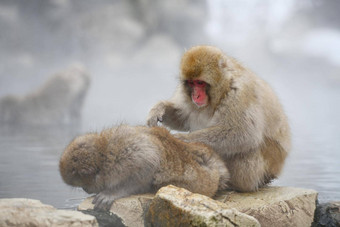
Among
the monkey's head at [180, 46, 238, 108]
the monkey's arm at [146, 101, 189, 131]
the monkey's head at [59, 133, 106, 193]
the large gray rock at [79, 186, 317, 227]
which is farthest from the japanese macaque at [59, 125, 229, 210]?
the monkey's arm at [146, 101, 189, 131]

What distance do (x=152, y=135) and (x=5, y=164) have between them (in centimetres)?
412

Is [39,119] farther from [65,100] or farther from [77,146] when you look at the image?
[77,146]

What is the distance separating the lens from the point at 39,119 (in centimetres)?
1443

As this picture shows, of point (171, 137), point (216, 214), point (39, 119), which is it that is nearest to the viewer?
point (216, 214)

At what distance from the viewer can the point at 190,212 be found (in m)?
3.05

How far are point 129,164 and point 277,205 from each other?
4.53 feet

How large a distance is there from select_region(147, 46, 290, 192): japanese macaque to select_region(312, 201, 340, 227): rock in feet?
1.87

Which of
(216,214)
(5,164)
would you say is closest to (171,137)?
(216,214)

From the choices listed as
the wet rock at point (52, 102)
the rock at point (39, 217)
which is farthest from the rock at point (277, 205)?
the wet rock at point (52, 102)

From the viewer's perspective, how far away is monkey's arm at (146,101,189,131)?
178 inches

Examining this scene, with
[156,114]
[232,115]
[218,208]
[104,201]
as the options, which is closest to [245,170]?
[232,115]

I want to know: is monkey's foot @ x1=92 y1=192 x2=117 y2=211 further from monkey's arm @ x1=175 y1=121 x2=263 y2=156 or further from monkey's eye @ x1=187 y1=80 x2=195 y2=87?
monkey's eye @ x1=187 y1=80 x2=195 y2=87

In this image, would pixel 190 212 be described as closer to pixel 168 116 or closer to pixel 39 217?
pixel 39 217

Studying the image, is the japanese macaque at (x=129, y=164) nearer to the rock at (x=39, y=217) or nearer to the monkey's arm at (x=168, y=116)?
the rock at (x=39, y=217)
